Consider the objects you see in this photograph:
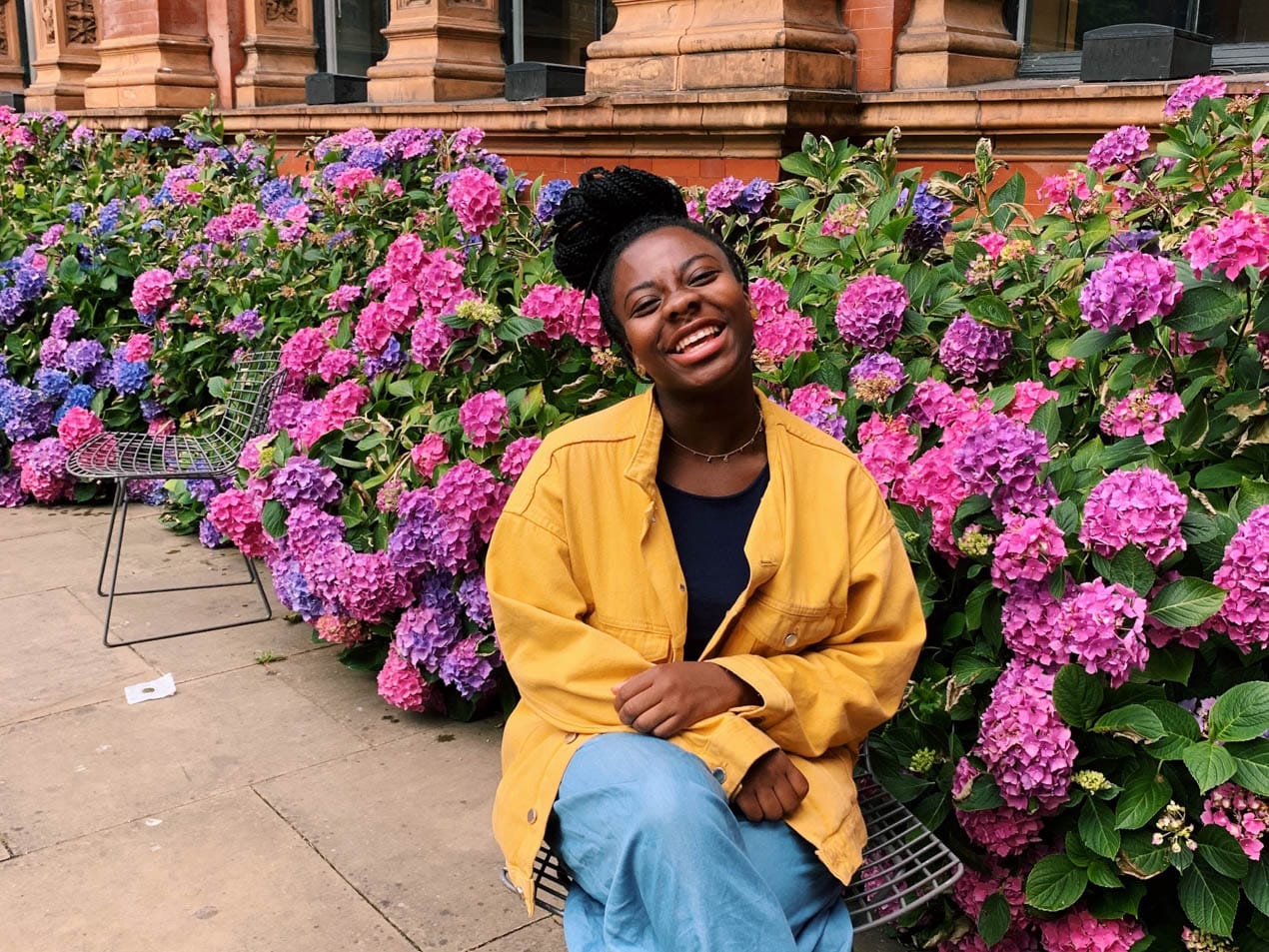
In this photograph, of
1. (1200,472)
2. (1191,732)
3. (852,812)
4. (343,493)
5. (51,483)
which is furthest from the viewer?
(51,483)

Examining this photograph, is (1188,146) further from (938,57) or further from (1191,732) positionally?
(938,57)

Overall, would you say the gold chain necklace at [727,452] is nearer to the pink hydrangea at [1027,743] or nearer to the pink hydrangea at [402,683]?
the pink hydrangea at [1027,743]

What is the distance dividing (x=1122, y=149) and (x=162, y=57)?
1000cm

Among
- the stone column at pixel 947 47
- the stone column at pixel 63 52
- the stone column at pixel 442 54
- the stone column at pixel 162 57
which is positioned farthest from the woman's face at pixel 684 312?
the stone column at pixel 63 52

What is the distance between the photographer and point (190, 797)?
355 cm

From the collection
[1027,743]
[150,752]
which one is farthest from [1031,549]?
[150,752]

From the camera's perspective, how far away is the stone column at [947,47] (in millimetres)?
5816

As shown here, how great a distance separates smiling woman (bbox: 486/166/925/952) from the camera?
2055 mm

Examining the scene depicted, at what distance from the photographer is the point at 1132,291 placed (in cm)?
261

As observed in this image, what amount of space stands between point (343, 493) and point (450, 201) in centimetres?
112

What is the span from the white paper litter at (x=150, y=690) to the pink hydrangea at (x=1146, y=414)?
3.13 m

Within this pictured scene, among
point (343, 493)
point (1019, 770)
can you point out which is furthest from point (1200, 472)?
point (343, 493)

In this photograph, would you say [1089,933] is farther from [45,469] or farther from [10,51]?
[10,51]

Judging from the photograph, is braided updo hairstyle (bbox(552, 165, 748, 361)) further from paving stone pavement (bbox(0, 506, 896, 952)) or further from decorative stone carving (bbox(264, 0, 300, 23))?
decorative stone carving (bbox(264, 0, 300, 23))
